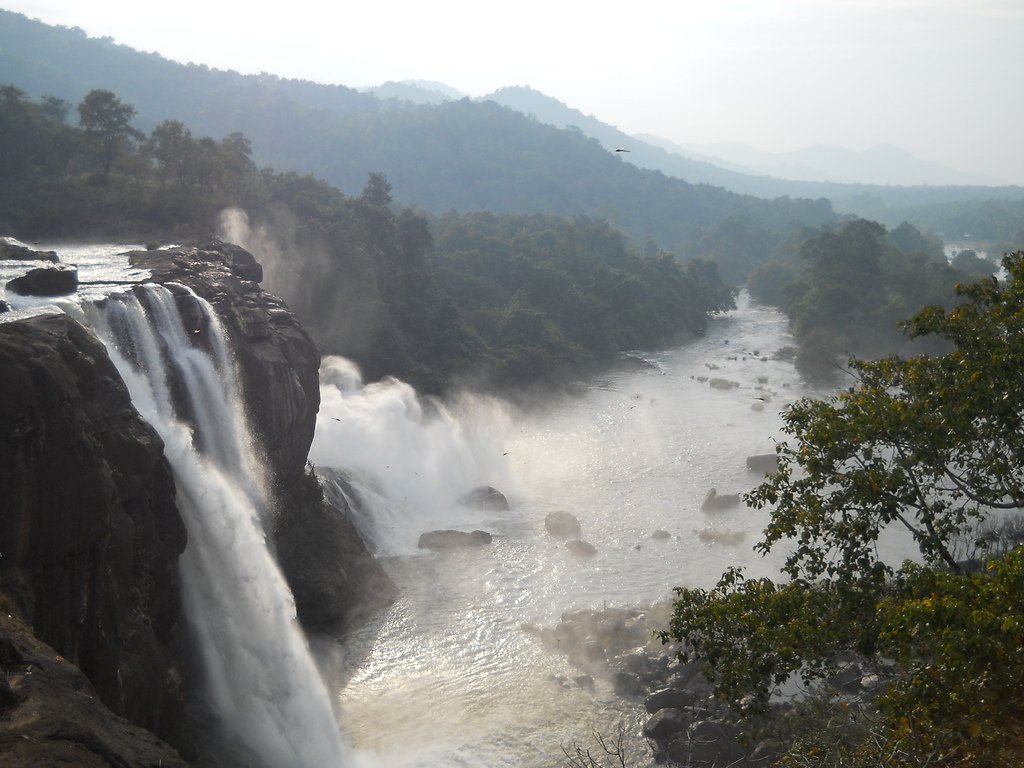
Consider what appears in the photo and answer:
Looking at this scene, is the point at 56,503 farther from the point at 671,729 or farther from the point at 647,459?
the point at 647,459

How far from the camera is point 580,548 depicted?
68.9ft

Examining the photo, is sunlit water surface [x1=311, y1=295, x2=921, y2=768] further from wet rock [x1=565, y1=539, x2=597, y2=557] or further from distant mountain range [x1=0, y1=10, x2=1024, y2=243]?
distant mountain range [x1=0, y1=10, x2=1024, y2=243]

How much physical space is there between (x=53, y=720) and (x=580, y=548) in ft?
52.4

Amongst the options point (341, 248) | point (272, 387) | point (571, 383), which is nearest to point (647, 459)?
point (571, 383)

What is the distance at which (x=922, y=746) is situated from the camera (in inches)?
244

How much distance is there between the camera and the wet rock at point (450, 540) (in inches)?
835

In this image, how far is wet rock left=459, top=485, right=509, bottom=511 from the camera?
24.6 m

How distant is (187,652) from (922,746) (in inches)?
393

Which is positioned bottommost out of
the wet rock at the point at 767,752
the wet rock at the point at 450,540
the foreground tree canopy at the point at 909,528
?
the wet rock at the point at 450,540

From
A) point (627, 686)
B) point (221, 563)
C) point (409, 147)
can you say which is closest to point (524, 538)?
point (627, 686)

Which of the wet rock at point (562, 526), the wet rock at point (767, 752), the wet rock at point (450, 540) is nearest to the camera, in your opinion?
the wet rock at point (767, 752)

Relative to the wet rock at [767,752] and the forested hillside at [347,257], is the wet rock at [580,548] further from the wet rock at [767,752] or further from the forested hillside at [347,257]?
the forested hillside at [347,257]

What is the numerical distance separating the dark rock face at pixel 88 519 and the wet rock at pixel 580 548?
1211cm

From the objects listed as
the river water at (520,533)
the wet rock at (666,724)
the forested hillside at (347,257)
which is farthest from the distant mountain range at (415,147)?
the wet rock at (666,724)
